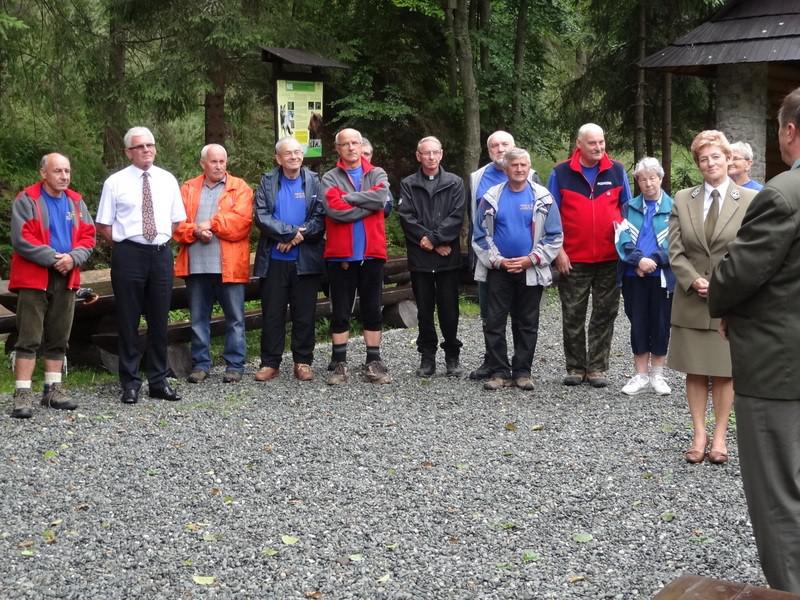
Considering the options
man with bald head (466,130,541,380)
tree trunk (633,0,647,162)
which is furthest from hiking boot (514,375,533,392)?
tree trunk (633,0,647,162)

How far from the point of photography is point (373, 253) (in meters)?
8.84

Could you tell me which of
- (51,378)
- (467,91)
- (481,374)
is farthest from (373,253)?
(467,91)

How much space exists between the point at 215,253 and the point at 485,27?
10756mm

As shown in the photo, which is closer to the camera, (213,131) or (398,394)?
(398,394)

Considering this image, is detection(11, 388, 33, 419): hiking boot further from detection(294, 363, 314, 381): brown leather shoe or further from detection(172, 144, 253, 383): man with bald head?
detection(294, 363, 314, 381): brown leather shoe

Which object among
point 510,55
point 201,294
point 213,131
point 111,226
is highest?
point 510,55

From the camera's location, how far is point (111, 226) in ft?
26.3

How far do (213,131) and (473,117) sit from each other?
13.5ft

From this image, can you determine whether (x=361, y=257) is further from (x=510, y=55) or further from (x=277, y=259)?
(x=510, y=55)

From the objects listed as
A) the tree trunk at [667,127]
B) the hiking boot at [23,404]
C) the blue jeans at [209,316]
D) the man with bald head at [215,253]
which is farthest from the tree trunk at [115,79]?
the tree trunk at [667,127]

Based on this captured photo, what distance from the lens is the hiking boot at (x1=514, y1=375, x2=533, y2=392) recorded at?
866 centimetres

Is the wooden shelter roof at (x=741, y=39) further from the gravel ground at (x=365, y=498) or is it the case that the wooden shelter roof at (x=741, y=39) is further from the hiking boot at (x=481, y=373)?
the gravel ground at (x=365, y=498)

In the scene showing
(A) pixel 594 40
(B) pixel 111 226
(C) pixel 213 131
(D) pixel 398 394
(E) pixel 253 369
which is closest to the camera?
(B) pixel 111 226

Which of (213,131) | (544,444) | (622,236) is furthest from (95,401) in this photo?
(213,131)
